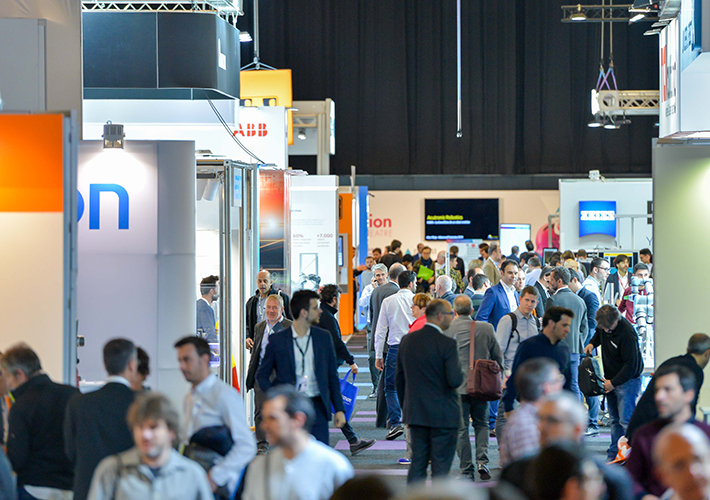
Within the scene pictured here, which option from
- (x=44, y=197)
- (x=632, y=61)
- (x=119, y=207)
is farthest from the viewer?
(x=632, y=61)

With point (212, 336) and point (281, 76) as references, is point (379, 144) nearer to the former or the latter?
point (281, 76)

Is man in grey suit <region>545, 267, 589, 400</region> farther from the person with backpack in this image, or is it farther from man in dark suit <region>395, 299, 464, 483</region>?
man in dark suit <region>395, 299, 464, 483</region>

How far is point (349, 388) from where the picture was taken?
7.03 m

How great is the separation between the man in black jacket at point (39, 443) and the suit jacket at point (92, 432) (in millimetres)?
221

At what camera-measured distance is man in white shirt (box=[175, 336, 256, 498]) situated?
11.6ft

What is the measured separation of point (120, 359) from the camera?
12.1ft

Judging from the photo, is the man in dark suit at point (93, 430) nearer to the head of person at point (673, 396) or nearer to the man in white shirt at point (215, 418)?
the man in white shirt at point (215, 418)

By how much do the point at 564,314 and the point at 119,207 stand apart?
311cm

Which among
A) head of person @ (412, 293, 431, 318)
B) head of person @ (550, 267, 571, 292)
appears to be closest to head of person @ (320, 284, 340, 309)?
head of person @ (412, 293, 431, 318)

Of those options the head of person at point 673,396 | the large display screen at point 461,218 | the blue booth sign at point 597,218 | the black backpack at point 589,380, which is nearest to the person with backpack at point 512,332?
the black backpack at point 589,380

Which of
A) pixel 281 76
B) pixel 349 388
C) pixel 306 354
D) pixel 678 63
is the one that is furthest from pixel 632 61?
pixel 306 354

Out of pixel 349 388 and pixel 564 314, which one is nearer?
pixel 564 314

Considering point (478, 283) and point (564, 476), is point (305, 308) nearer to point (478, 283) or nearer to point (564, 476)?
point (564, 476)

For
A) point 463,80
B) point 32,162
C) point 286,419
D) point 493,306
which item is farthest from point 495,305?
point 463,80
